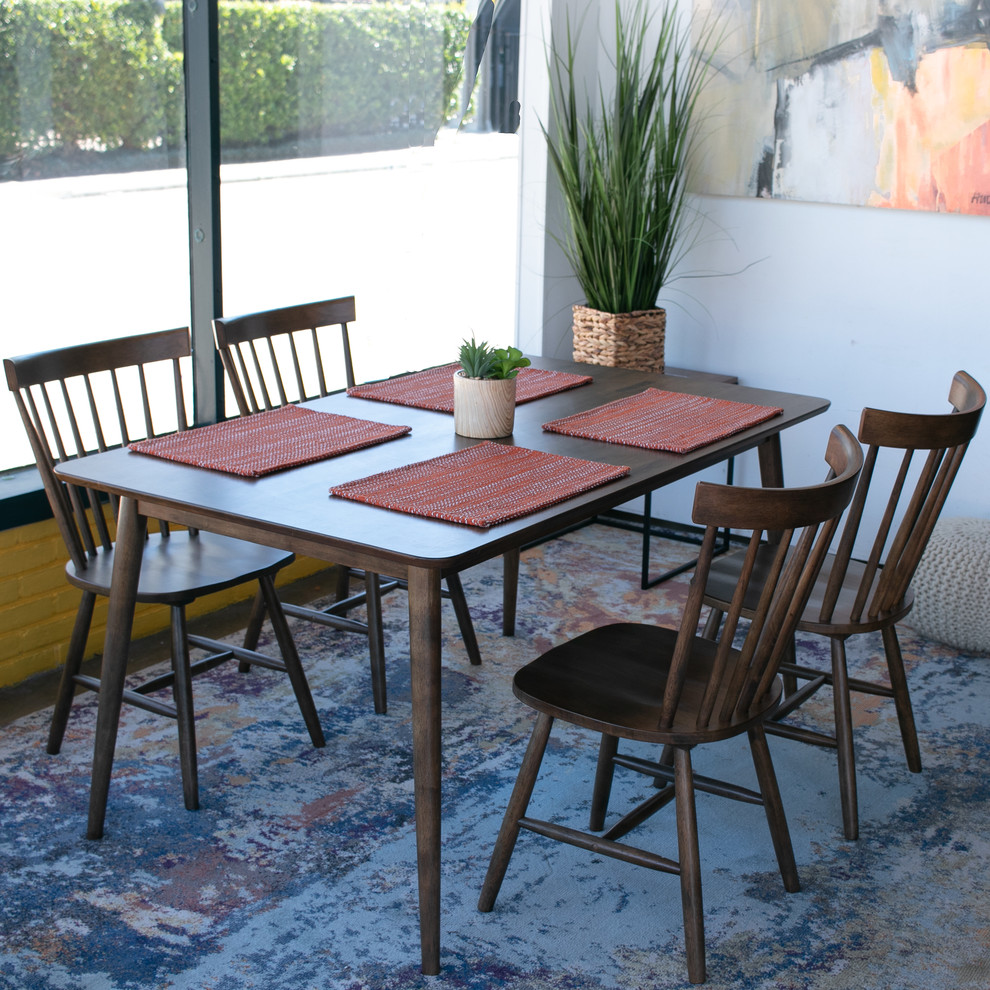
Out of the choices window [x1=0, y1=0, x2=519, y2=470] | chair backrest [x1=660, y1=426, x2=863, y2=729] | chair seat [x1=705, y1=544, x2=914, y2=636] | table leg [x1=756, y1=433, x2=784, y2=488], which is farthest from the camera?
window [x1=0, y1=0, x2=519, y2=470]

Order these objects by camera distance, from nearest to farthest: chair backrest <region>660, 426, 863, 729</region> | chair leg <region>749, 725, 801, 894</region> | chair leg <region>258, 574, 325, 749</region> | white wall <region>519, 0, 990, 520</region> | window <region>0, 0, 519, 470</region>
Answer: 1. chair backrest <region>660, 426, 863, 729</region>
2. chair leg <region>749, 725, 801, 894</region>
3. chair leg <region>258, 574, 325, 749</region>
4. window <region>0, 0, 519, 470</region>
5. white wall <region>519, 0, 990, 520</region>

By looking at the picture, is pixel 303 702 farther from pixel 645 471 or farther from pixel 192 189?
pixel 192 189

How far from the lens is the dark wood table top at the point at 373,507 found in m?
2.05

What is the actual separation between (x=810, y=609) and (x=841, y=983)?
28.9 inches

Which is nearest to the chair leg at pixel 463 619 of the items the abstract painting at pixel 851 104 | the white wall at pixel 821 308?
the white wall at pixel 821 308

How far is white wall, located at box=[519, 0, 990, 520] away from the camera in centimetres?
382

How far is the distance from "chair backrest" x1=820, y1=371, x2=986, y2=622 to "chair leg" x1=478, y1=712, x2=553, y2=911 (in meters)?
0.66

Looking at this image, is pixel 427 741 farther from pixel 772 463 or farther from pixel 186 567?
pixel 772 463

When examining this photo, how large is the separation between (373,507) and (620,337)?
1.86m

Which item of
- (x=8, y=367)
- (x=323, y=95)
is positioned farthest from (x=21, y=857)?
(x=323, y=95)

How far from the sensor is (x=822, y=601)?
2.58 metres

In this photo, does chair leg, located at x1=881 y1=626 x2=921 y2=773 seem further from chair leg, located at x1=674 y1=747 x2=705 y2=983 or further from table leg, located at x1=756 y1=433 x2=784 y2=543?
chair leg, located at x1=674 y1=747 x2=705 y2=983

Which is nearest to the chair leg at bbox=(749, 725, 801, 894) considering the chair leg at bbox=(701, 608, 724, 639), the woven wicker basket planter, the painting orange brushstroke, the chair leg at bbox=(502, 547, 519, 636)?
the chair leg at bbox=(701, 608, 724, 639)

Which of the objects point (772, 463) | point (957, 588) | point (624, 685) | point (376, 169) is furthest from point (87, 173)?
point (957, 588)
